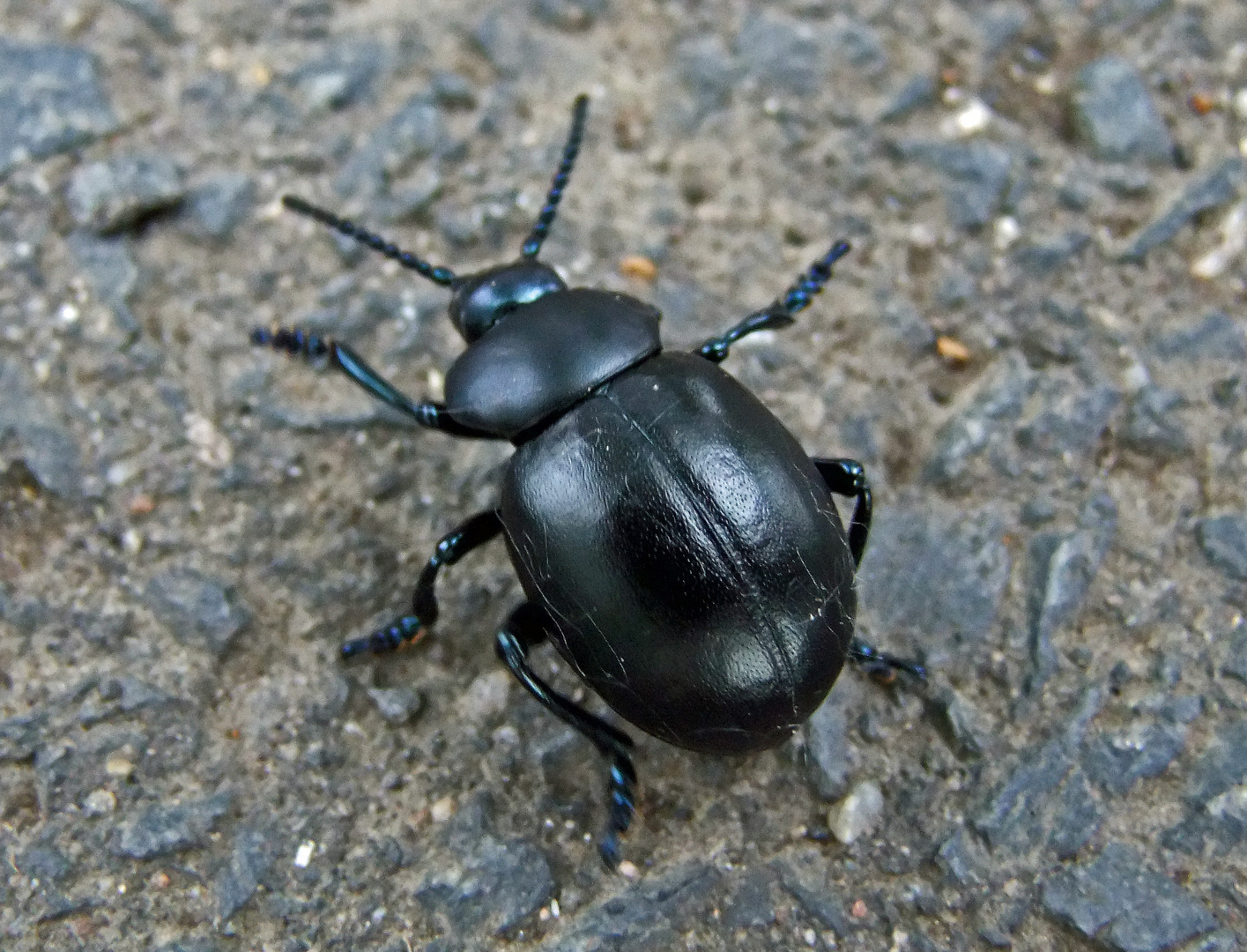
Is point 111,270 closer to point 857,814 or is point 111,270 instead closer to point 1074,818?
point 857,814

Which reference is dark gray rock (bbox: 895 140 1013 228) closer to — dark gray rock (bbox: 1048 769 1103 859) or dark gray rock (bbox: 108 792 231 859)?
dark gray rock (bbox: 1048 769 1103 859)

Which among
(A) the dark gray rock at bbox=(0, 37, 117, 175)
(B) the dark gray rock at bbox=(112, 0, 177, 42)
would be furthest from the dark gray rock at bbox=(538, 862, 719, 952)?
(B) the dark gray rock at bbox=(112, 0, 177, 42)

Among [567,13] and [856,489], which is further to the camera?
[567,13]

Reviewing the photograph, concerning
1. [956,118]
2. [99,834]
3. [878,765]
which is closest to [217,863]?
[99,834]

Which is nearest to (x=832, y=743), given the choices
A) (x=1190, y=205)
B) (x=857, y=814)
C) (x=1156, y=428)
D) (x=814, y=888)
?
(x=857, y=814)

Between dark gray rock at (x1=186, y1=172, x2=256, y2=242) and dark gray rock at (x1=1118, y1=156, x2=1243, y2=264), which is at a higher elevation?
dark gray rock at (x1=1118, y1=156, x2=1243, y2=264)

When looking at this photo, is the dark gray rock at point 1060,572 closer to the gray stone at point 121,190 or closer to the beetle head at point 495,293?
the beetle head at point 495,293

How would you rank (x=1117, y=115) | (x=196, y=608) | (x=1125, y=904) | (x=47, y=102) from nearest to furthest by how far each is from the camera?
(x=1125, y=904) < (x=196, y=608) < (x=47, y=102) < (x=1117, y=115)
